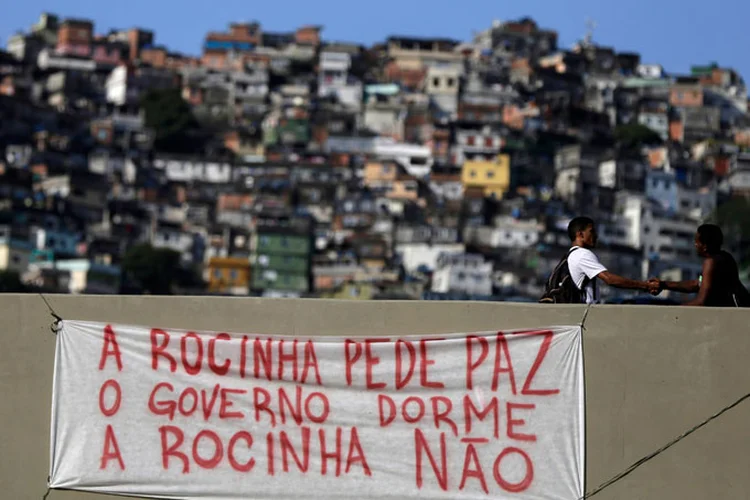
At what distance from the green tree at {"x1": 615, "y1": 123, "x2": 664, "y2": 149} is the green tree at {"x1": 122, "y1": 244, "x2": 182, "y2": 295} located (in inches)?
1534

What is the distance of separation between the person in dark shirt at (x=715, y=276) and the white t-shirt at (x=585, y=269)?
1.63 ft

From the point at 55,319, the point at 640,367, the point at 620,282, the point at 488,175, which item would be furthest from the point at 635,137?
the point at 640,367

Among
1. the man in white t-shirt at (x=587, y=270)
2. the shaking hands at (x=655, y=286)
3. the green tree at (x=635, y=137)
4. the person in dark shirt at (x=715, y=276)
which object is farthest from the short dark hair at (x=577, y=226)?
the green tree at (x=635, y=137)

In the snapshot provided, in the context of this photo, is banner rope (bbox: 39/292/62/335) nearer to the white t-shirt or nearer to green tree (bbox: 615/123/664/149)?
the white t-shirt

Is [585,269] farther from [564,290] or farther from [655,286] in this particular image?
[655,286]

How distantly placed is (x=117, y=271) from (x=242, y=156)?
26.4 m

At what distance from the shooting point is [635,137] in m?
121

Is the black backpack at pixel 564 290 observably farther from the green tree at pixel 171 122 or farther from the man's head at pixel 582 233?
the green tree at pixel 171 122

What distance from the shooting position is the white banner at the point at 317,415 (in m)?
8.93

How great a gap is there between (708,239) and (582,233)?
0.68m

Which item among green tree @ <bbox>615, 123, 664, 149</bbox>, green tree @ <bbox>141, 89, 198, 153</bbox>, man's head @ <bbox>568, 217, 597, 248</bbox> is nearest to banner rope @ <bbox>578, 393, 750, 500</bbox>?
man's head @ <bbox>568, 217, 597, 248</bbox>

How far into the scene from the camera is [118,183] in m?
105

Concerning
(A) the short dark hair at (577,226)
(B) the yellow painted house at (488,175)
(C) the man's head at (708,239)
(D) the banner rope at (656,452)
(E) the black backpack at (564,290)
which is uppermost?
(B) the yellow painted house at (488,175)

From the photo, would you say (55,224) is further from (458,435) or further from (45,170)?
(458,435)
